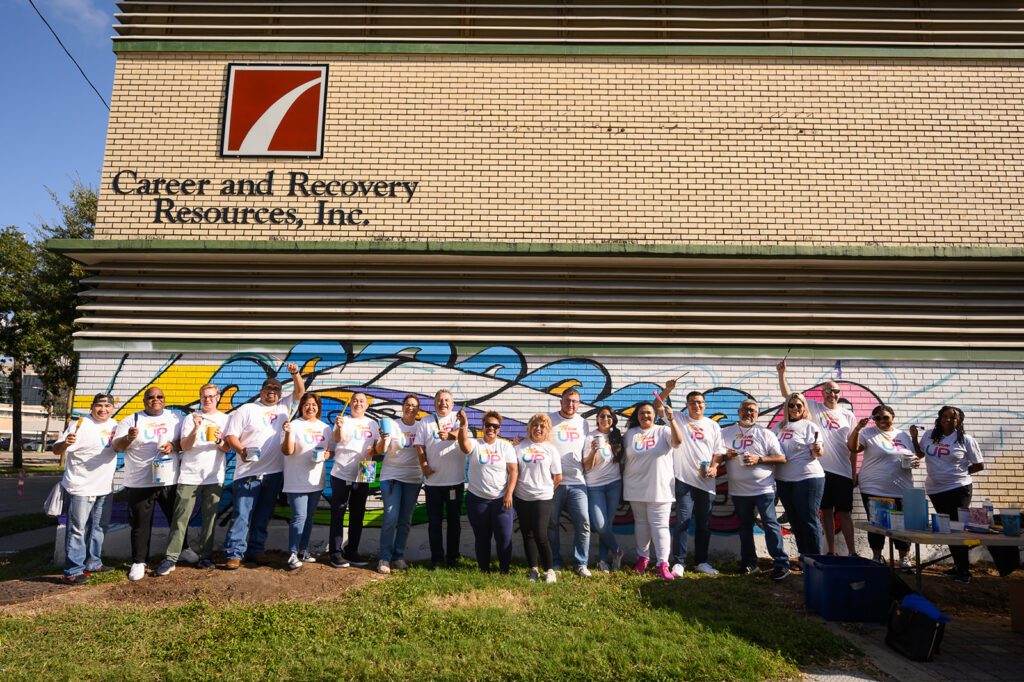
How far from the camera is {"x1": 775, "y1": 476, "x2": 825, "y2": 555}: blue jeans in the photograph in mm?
6871

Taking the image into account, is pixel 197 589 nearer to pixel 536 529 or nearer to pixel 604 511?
pixel 536 529

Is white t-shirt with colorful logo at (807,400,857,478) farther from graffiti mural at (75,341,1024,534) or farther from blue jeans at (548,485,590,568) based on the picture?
blue jeans at (548,485,590,568)

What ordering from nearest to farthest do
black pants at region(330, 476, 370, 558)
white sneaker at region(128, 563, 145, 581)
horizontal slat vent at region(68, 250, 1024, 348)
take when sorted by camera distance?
white sneaker at region(128, 563, 145, 581)
black pants at region(330, 476, 370, 558)
horizontal slat vent at region(68, 250, 1024, 348)

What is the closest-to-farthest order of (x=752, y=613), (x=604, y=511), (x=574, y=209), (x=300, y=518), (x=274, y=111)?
(x=752, y=613) → (x=300, y=518) → (x=604, y=511) → (x=574, y=209) → (x=274, y=111)

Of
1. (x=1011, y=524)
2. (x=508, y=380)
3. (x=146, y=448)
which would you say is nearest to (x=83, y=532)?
(x=146, y=448)

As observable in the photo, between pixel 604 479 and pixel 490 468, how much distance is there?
4.45 ft

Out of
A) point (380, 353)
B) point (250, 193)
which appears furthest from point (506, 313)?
point (250, 193)

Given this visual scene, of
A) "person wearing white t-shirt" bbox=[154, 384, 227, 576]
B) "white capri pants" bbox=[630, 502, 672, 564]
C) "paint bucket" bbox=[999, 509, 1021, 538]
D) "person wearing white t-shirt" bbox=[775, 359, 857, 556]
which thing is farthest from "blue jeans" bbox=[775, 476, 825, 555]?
"person wearing white t-shirt" bbox=[154, 384, 227, 576]

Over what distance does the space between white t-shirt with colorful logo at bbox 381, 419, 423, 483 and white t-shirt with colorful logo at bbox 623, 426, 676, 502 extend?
2.38 metres

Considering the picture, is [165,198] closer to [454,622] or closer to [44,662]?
[44,662]

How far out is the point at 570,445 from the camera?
720 centimetres

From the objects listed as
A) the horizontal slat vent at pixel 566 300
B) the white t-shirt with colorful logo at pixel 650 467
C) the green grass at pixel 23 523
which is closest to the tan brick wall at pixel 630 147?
the horizontal slat vent at pixel 566 300

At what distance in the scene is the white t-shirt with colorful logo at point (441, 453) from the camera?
7066mm

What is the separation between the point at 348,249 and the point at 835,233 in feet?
20.7
